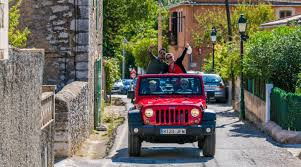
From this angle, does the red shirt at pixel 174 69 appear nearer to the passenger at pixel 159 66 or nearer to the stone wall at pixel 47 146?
the passenger at pixel 159 66

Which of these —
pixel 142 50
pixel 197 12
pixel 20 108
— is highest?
pixel 197 12

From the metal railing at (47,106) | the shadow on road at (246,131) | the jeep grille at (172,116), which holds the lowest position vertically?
the shadow on road at (246,131)

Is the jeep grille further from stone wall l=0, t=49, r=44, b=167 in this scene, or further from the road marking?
stone wall l=0, t=49, r=44, b=167

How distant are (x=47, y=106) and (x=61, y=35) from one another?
8.81m

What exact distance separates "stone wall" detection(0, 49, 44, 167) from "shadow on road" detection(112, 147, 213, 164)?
4950 mm

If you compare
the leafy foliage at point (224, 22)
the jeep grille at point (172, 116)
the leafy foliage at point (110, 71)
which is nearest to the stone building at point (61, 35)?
the jeep grille at point (172, 116)

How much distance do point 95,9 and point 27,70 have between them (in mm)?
15188

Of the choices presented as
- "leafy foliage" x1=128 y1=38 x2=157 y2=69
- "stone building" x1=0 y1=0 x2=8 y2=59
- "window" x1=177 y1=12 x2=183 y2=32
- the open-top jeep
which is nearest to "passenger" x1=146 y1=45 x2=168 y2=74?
the open-top jeep

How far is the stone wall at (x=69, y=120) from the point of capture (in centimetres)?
1641

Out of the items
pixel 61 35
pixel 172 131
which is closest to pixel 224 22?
pixel 61 35

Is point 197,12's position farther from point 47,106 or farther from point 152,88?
point 47,106

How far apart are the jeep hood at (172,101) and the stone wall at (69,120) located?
153 cm

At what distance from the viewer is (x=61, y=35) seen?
22.5 metres

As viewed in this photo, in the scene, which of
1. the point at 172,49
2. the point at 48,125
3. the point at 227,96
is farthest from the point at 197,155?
the point at 172,49
